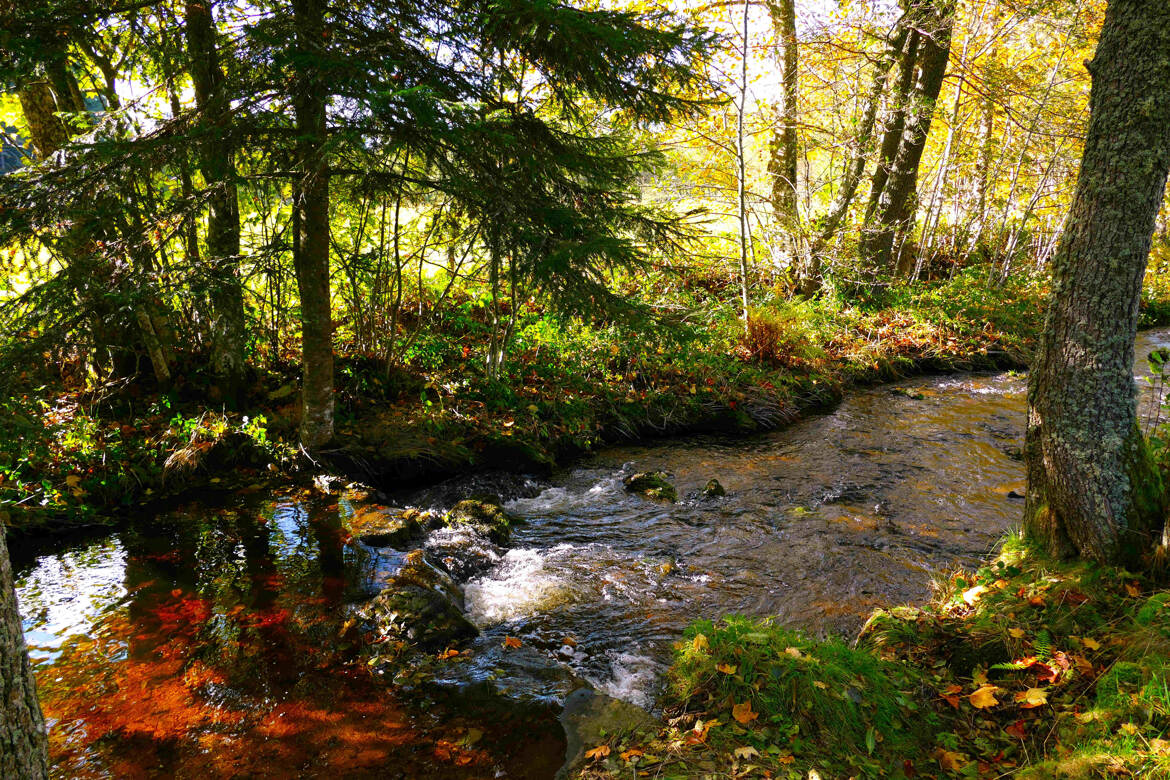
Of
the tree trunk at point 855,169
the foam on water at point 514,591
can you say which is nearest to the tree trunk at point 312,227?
the foam on water at point 514,591

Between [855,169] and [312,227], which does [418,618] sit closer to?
[312,227]

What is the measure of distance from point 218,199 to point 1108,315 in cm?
801

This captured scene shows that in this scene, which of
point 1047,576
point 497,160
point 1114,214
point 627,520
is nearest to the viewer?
point 1114,214

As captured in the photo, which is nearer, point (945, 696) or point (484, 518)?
point (945, 696)

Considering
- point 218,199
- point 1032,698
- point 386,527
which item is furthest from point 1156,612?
point 218,199

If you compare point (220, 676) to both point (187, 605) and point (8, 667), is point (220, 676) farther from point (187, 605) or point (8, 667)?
point (8, 667)

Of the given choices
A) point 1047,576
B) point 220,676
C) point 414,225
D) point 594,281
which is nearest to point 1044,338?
point 1047,576

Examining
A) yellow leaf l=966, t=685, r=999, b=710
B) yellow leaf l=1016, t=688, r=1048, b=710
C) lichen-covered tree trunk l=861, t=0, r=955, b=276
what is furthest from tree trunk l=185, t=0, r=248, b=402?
lichen-covered tree trunk l=861, t=0, r=955, b=276

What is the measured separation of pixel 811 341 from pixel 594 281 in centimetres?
747

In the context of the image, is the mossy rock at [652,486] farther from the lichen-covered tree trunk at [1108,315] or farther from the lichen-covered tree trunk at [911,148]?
the lichen-covered tree trunk at [911,148]

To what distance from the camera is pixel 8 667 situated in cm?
193

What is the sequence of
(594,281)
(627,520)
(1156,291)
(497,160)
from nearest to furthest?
(594,281), (497,160), (627,520), (1156,291)

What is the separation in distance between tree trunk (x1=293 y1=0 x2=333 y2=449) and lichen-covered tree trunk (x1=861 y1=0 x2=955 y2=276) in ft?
33.5

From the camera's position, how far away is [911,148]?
12.9 meters
